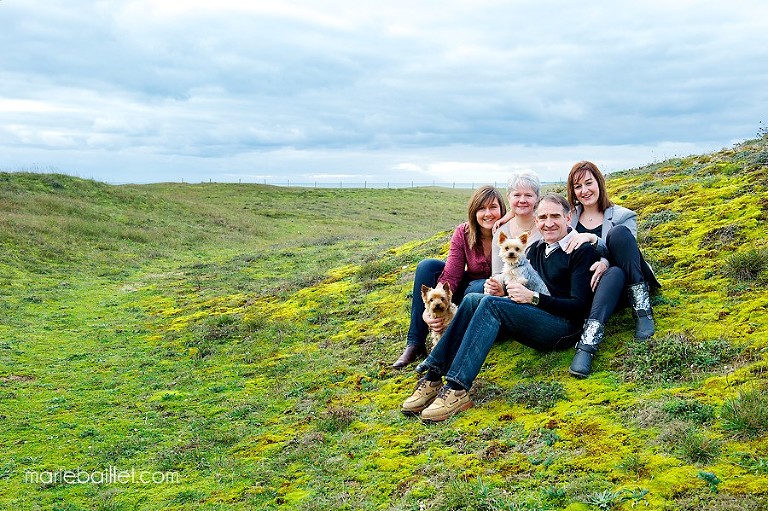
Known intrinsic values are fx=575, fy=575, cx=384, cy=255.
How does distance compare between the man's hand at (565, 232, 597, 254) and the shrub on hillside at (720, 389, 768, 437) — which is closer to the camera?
the shrub on hillside at (720, 389, 768, 437)

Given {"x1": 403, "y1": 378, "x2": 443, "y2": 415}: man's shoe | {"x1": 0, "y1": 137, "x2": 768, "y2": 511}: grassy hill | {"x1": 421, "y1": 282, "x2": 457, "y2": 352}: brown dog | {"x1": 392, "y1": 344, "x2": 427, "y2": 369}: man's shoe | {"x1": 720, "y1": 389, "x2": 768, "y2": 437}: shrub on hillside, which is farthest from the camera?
{"x1": 392, "y1": 344, "x2": 427, "y2": 369}: man's shoe

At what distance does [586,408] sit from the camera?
17.3 feet

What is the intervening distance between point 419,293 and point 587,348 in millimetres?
2353

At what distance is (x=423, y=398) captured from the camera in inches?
245

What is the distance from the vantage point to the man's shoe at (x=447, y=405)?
585 centimetres

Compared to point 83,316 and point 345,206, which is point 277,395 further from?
point 345,206

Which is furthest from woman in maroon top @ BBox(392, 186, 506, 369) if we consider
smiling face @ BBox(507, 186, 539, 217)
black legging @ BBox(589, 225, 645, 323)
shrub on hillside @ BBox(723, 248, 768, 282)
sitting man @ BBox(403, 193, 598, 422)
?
shrub on hillside @ BBox(723, 248, 768, 282)

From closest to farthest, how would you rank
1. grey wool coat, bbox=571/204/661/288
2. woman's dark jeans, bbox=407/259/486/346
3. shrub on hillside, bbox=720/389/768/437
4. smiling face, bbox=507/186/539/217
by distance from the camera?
shrub on hillside, bbox=720/389/768/437 → grey wool coat, bbox=571/204/661/288 → smiling face, bbox=507/186/539/217 → woman's dark jeans, bbox=407/259/486/346

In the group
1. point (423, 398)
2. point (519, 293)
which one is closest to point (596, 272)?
point (519, 293)

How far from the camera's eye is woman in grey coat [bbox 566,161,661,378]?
5895 mm

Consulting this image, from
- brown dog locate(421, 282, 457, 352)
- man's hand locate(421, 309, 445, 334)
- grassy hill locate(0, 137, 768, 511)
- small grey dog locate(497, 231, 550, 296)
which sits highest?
small grey dog locate(497, 231, 550, 296)

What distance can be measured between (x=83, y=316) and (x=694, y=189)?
14198 mm

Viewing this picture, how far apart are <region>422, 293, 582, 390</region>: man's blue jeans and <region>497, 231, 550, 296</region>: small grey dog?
37 centimetres

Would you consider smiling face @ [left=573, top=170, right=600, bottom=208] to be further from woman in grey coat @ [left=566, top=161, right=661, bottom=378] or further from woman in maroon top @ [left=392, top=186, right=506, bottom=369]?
woman in maroon top @ [left=392, top=186, right=506, bottom=369]
